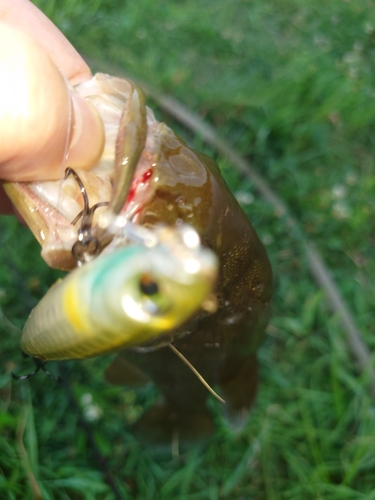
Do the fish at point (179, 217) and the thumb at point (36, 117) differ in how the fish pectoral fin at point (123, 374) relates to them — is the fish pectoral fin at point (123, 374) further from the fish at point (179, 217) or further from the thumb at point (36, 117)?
the thumb at point (36, 117)

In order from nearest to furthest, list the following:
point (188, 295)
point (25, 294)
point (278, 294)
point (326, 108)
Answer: point (188, 295), point (25, 294), point (278, 294), point (326, 108)

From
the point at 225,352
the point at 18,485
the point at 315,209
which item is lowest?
the point at 18,485

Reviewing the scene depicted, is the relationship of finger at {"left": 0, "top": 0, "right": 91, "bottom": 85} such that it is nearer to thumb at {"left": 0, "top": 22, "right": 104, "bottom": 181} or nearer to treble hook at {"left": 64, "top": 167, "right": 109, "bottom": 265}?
thumb at {"left": 0, "top": 22, "right": 104, "bottom": 181}

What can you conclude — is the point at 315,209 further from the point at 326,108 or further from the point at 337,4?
the point at 337,4

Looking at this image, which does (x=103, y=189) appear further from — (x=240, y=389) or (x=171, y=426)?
(x=171, y=426)

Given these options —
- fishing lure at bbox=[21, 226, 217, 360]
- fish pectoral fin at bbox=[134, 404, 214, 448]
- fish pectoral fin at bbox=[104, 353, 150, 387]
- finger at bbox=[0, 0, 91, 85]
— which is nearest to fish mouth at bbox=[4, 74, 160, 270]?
fishing lure at bbox=[21, 226, 217, 360]

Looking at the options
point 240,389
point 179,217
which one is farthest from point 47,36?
point 240,389

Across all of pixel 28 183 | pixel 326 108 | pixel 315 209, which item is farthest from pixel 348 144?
pixel 28 183
